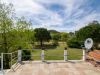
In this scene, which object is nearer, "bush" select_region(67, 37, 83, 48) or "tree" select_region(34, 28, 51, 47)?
"bush" select_region(67, 37, 83, 48)

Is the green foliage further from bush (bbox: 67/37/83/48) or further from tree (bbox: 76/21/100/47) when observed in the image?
tree (bbox: 76/21/100/47)

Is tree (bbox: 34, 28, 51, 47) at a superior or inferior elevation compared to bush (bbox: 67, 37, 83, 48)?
superior

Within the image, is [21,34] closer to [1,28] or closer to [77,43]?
[1,28]

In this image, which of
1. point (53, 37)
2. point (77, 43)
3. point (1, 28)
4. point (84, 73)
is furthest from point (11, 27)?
point (53, 37)

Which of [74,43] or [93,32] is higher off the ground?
[93,32]

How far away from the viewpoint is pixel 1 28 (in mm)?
16906

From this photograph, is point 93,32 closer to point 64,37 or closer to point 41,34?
point 41,34

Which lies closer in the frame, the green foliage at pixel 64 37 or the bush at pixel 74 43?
the bush at pixel 74 43

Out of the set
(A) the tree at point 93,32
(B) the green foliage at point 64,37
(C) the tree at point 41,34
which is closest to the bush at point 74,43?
(A) the tree at point 93,32

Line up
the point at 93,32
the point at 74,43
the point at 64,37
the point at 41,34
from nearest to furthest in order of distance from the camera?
the point at 93,32 → the point at 74,43 → the point at 41,34 → the point at 64,37

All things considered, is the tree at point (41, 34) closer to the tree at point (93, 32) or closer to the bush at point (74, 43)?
the bush at point (74, 43)

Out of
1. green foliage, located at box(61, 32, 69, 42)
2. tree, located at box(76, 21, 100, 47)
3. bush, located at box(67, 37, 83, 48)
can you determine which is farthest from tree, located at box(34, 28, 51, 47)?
tree, located at box(76, 21, 100, 47)

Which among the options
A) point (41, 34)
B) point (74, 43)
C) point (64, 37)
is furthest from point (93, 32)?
point (64, 37)

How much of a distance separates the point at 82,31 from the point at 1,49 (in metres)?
19.3
